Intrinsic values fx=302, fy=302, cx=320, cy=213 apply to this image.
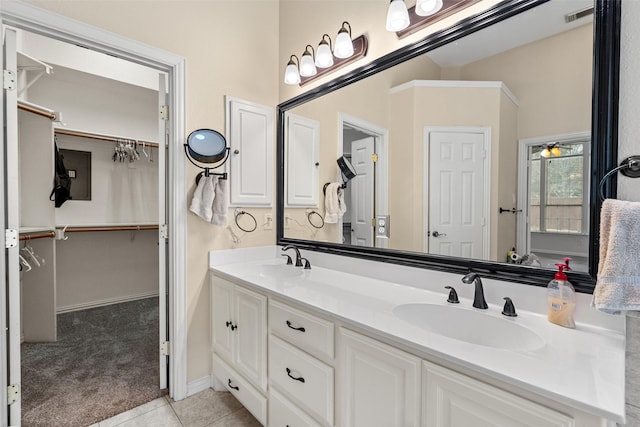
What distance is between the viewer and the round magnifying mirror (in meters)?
1.87

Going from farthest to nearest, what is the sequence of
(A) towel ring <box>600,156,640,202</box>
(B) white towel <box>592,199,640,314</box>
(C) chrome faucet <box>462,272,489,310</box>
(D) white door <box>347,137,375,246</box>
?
(D) white door <box>347,137,375,246</box>
(C) chrome faucet <box>462,272,489,310</box>
(A) towel ring <box>600,156,640,202</box>
(B) white towel <box>592,199,640,314</box>

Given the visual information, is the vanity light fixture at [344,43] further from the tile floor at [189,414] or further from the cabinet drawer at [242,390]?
the tile floor at [189,414]

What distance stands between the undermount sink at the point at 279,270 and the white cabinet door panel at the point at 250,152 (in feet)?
1.60

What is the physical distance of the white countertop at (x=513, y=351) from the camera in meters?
0.68

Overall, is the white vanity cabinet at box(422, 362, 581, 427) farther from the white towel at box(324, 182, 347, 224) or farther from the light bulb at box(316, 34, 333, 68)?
the light bulb at box(316, 34, 333, 68)

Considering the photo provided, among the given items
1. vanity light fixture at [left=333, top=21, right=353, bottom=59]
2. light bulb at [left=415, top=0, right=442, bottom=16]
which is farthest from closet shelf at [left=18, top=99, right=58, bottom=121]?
light bulb at [left=415, top=0, right=442, bottom=16]

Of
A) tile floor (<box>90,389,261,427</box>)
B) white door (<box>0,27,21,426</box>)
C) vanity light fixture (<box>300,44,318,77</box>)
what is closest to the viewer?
white door (<box>0,27,21,426</box>)

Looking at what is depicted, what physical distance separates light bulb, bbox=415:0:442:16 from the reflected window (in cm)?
79

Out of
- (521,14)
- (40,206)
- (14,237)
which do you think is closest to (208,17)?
(14,237)

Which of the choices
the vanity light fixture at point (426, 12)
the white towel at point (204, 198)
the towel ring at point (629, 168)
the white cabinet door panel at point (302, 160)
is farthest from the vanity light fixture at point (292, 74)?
the towel ring at point (629, 168)

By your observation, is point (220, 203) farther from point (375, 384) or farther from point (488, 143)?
point (488, 143)

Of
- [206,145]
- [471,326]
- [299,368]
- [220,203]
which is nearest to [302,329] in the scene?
[299,368]

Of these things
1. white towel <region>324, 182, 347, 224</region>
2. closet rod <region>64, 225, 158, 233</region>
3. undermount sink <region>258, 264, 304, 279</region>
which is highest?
white towel <region>324, 182, 347, 224</region>

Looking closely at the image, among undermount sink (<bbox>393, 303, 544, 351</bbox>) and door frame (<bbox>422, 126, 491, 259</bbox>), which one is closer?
undermount sink (<bbox>393, 303, 544, 351</bbox>)
